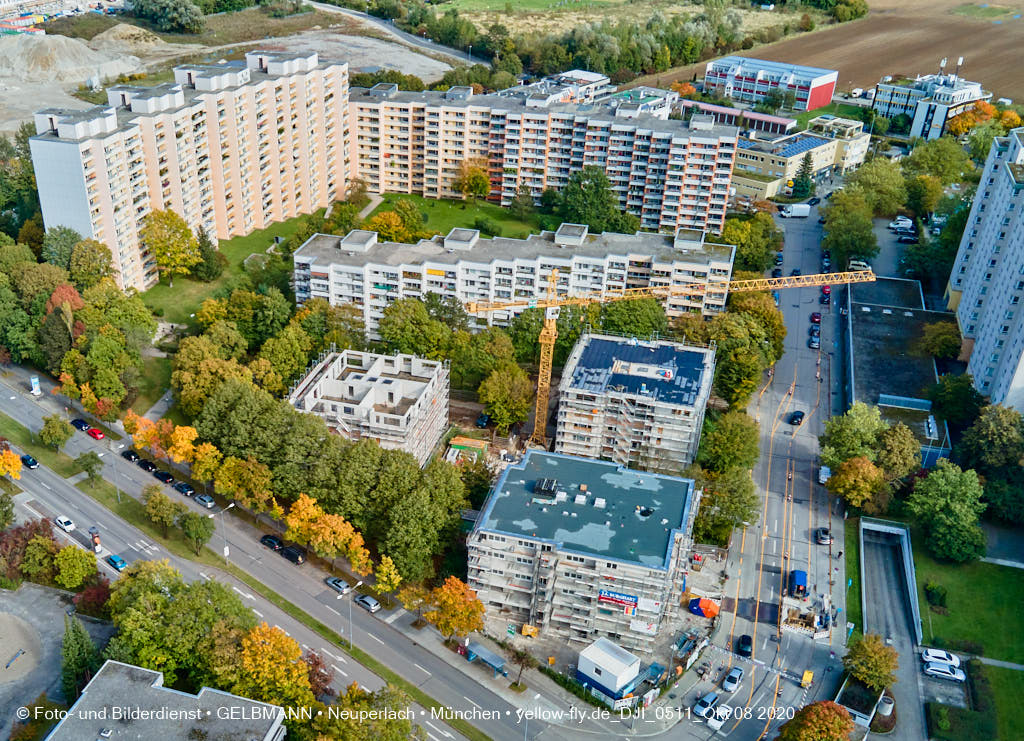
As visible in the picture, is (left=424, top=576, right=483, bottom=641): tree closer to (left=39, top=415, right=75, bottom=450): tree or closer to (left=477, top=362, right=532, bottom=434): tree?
(left=477, top=362, right=532, bottom=434): tree

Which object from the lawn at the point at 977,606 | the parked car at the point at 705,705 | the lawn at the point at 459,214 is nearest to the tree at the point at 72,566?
the parked car at the point at 705,705

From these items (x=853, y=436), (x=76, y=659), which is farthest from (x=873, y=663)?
(x=76, y=659)

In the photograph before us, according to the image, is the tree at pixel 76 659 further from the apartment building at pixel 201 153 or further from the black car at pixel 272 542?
the apartment building at pixel 201 153

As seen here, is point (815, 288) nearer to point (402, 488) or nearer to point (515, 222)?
point (515, 222)

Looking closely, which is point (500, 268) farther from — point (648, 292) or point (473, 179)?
point (473, 179)

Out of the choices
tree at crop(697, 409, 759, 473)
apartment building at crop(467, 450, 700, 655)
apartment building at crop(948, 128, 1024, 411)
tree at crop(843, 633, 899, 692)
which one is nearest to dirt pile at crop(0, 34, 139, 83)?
tree at crop(697, 409, 759, 473)

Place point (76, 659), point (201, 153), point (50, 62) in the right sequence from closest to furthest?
point (76, 659)
point (201, 153)
point (50, 62)
